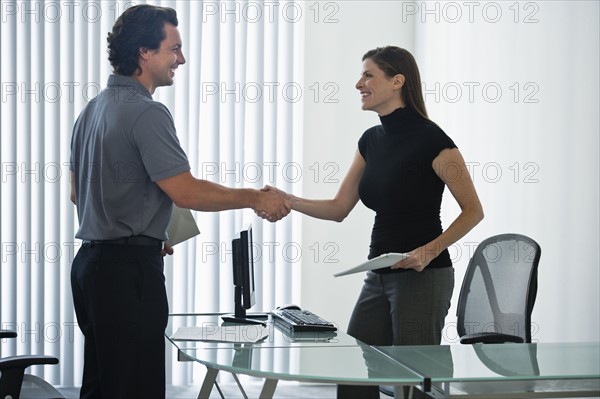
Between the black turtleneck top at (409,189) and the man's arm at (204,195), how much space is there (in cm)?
47

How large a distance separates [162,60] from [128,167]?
16.3 inches

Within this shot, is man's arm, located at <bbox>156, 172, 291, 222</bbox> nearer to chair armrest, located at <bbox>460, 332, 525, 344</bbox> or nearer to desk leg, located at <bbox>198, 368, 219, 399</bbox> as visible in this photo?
desk leg, located at <bbox>198, 368, 219, 399</bbox>

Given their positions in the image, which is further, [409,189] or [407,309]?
[409,189]

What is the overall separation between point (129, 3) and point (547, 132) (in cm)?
263

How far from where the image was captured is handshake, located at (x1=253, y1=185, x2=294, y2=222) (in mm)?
3012

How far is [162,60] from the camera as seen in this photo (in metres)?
2.60

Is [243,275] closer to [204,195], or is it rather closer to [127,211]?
[204,195]

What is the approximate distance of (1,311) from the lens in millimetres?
4852

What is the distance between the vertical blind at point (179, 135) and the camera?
16.0 ft

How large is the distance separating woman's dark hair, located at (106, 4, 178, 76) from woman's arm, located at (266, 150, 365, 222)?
3.24 ft

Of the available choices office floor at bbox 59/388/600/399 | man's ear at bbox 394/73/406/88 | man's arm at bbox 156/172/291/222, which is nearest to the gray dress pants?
man's arm at bbox 156/172/291/222

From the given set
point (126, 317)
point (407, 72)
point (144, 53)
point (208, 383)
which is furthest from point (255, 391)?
point (144, 53)

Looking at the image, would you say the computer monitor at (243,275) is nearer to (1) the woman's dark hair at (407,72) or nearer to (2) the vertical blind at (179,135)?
(1) the woman's dark hair at (407,72)

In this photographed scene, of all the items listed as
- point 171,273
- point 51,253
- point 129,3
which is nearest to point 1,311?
point 51,253
